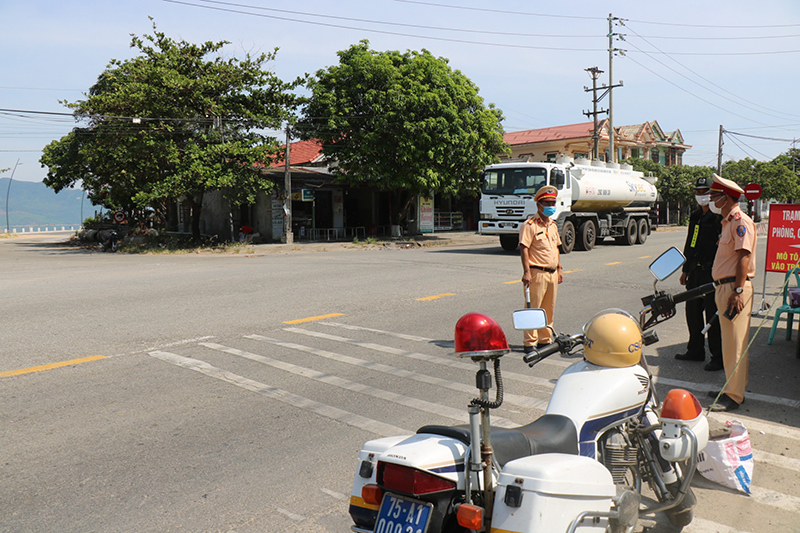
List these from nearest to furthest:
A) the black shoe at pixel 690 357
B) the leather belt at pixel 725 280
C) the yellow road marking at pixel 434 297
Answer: the leather belt at pixel 725 280 < the black shoe at pixel 690 357 < the yellow road marking at pixel 434 297

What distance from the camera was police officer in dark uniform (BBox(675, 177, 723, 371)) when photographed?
6.68 metres

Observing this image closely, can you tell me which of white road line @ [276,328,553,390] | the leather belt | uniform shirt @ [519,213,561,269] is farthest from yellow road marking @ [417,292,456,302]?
the leather belt

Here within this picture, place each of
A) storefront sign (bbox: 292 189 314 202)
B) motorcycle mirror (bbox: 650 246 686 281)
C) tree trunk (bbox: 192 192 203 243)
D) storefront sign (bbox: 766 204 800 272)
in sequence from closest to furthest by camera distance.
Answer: motorcycle mirror (bbox: 650 246 686 281), storefront sign (bbox: 766 204 800 272), tree trunk (bbox: 192 192 203 243), storefront sign (bbox: 292 189 314 202)

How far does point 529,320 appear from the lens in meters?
2.84

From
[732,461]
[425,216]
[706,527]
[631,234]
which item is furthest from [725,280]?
[425,216]

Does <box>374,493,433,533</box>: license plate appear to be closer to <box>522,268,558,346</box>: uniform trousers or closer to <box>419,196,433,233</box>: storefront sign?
<box>522,268,558,346</box>: uniform trousers

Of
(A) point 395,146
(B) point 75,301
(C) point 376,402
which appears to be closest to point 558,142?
(A) point 395,146

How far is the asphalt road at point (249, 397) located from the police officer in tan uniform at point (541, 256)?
0.73 m

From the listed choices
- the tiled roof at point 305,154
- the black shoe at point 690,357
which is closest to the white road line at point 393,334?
the black shoe at point 690,357

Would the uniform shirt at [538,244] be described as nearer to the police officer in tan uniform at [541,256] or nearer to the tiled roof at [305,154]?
the police officer in tan uniform at [541,256]

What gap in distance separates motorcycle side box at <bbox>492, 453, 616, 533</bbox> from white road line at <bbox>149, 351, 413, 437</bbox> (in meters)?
2.36

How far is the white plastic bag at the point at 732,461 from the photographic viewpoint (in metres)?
3.84

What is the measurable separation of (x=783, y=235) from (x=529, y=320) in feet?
26.2

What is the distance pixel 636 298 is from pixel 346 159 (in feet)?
64.7
